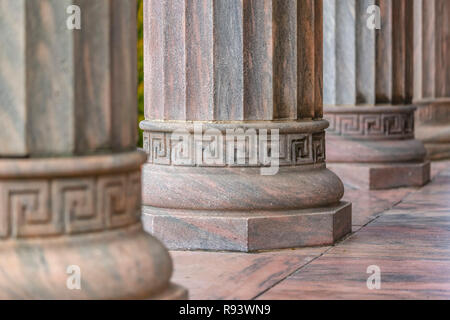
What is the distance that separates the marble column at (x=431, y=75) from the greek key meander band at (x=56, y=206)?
10320 millimetres

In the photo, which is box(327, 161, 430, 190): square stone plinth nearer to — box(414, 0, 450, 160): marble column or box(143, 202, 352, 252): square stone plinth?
box(143, 202, 352, 252): square stone plinth

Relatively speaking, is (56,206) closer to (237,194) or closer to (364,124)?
(237,194)

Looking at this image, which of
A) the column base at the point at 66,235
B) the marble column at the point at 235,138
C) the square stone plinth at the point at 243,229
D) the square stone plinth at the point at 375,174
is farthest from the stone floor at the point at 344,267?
the square stone plinth at the point at 375,174

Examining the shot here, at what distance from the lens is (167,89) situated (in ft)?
20.3

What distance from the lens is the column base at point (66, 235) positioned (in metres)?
3.24

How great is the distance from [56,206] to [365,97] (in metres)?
6.65

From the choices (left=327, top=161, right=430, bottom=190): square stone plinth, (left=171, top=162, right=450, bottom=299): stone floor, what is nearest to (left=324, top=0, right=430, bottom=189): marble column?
(left=327, top=161, right=430, bottom=190): square stone plinth

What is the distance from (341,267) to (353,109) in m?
4.39

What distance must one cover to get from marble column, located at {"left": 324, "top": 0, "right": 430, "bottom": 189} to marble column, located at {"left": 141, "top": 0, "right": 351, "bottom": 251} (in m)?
3.23

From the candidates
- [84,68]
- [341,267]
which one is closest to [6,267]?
[84,68]

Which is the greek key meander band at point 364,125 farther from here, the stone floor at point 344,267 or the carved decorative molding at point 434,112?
the carved decorative molding at point 434,112

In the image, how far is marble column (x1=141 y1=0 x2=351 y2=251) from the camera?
5.86 meters

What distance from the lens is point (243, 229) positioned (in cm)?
575
